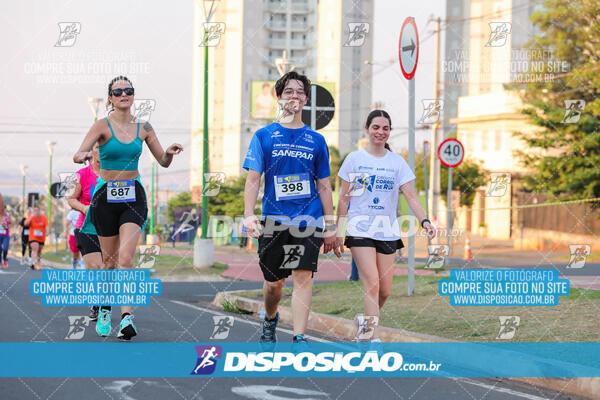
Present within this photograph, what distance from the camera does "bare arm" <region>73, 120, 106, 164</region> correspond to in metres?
6.47

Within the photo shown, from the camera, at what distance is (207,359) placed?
6.06 m

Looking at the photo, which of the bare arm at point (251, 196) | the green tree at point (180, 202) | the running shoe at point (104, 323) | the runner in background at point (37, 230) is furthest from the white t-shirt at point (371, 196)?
the green tree at point (180, 202)

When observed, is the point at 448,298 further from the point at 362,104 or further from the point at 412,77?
the point at 362,104

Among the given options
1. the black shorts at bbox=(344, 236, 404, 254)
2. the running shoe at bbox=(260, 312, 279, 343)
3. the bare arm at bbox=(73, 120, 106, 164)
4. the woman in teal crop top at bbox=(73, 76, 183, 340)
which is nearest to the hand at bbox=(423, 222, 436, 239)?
the black shorts at bbox=(344, 236, 404, 254)

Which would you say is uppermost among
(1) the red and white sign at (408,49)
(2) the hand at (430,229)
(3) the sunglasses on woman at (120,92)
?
(1) the red and white sign at (408,49)

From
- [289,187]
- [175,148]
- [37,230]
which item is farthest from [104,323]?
[37,230]

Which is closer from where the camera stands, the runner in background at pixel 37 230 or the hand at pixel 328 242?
the hand at pixel 328 242

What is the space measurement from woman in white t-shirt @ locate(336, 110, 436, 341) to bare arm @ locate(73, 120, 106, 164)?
6.66 ft

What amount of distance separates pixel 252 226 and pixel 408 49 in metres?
5.77

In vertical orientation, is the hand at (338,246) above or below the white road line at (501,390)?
above

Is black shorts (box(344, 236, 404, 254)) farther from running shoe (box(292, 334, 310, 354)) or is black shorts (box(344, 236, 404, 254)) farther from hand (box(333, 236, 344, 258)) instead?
running shoe (box(292, 334, 310, 354))

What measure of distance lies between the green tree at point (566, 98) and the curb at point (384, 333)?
770 inches

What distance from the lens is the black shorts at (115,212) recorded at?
A: 6.90m

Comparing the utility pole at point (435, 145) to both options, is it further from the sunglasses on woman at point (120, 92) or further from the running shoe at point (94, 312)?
the sunglasses on woman at point (120, 92)
